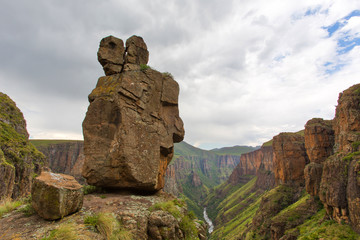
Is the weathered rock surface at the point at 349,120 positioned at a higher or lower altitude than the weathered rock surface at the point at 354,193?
higher

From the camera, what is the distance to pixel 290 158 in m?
83.8

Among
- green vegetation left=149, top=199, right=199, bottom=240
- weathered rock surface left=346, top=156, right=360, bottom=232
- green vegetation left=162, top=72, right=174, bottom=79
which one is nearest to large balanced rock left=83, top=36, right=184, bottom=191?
green vegetation left=162, top=72, right=174, bottom=79

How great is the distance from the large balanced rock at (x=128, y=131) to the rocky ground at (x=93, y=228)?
1.47 m

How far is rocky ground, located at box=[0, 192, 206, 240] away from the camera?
678 centimetres

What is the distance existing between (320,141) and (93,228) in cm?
7980

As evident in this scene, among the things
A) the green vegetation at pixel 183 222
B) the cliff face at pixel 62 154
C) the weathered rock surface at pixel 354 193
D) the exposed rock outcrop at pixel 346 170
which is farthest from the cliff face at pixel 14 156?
the cliff face at pixel 62 154

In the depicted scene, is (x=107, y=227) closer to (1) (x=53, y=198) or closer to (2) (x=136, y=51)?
(1) (x=53, y=198)

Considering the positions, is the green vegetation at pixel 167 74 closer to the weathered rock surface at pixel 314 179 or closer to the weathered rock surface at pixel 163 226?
the weathered rock surface at pixel 163 226

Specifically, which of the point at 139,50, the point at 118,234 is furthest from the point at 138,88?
the point at 118,234

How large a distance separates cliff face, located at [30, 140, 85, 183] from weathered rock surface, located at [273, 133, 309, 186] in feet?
458

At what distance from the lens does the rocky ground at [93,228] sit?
678 centimetres

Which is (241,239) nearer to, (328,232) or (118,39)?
(328,232)

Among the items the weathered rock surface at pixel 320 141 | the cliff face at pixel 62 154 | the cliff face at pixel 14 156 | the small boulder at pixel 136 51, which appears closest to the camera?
the small boulder at pixel 136 51

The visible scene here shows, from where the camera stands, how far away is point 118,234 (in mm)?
7230
